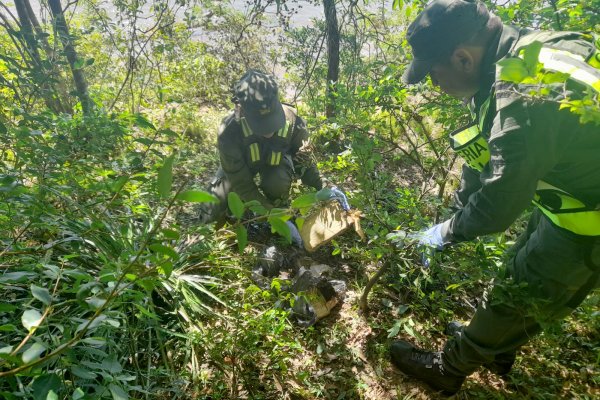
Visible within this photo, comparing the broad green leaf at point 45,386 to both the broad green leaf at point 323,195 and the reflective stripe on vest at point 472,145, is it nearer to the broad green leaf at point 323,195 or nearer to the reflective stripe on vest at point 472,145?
the broad green leaf at point 323,195

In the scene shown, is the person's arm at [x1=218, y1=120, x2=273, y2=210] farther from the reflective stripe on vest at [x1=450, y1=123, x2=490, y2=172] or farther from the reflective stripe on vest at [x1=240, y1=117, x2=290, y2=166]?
the reflective stripe on vest at [x1=450, y1=123, x2=490, y2=172]

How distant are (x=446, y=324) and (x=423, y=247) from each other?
3.17ft

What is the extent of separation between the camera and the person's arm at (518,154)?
47.8 inches

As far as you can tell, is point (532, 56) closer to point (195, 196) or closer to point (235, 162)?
point (195, 196)

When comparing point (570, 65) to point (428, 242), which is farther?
point (428, 242)

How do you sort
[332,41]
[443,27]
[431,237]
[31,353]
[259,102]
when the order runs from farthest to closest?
[332,41] → [259,102] → [431,237] → [443,27] → [31,353]

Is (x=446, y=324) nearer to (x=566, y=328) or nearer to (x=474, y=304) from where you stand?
(x=474, y=304)

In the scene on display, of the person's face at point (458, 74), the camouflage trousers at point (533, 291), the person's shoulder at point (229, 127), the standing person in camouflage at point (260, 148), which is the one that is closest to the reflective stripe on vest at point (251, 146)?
the standing person in camouflage at point (260, 148)

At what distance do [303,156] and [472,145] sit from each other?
192 centimetres

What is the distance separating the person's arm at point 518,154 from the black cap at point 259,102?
1860 mm

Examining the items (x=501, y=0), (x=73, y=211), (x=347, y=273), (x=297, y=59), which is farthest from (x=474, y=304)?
(x=297, y=59)

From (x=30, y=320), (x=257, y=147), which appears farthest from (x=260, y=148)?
(x=30, y=320)

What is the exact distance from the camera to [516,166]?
1260 millimetres

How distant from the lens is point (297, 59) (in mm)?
5430
